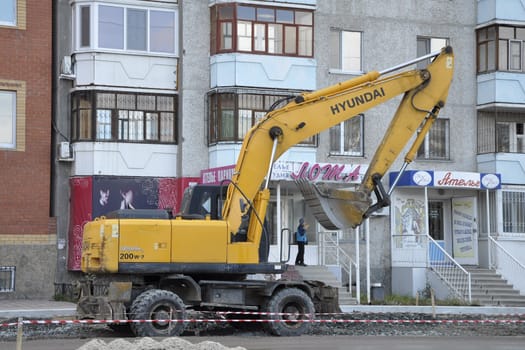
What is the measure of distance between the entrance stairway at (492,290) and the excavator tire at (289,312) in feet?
39.6

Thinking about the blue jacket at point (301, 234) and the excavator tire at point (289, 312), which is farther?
the blue jacket at point (301, 234)

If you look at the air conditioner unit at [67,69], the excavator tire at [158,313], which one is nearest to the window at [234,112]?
the air conditioner unit at [67,69]

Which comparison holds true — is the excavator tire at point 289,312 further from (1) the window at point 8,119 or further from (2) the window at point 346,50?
(2) the window at point 346,50

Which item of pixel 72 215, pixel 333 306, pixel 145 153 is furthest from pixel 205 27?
pixel 333 306

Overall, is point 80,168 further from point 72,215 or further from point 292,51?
point 292,51

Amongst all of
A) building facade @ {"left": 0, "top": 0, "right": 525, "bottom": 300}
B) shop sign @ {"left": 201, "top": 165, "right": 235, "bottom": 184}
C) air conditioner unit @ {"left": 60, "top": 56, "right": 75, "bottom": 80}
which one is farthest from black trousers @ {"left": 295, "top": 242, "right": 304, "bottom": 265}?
air conditioner unit @ {"left": 60, "top": 56, "right": 75, "bottom": 80}

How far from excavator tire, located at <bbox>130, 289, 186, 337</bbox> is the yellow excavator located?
19 mm

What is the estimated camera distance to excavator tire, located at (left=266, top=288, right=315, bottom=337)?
21.1 metres

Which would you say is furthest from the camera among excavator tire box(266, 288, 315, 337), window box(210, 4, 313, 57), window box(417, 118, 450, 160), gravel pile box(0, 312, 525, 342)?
window box(417, 118, 450, 160)

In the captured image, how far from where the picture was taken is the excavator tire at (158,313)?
1980 centimetres

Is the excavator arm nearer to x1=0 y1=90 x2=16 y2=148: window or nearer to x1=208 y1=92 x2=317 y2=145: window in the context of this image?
x1=208 y1=92 x2=317 y2=145: window

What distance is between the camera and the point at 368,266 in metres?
31.5

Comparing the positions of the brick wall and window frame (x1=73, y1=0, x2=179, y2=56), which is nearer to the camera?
the brick wall

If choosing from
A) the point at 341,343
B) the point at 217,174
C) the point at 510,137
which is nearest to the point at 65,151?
the point at 217,174
